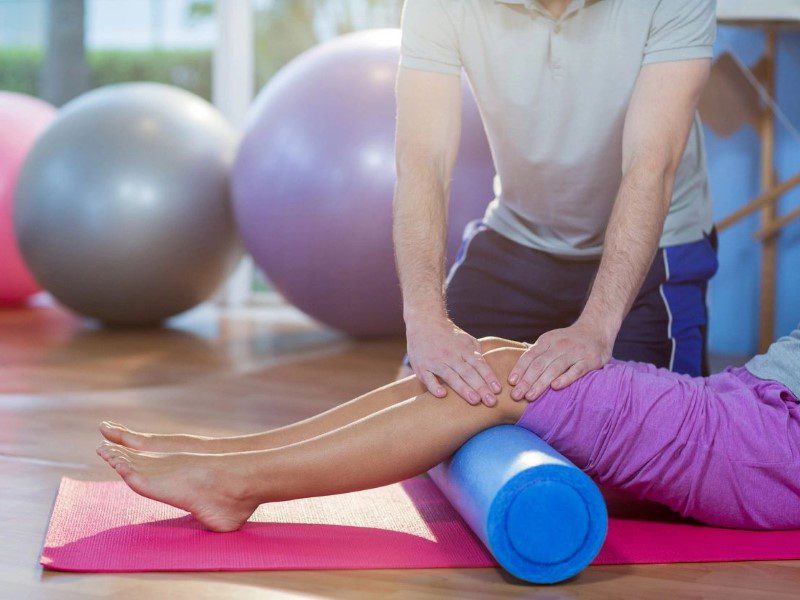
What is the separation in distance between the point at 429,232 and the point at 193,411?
0.94m

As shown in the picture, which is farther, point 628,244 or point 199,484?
point 628,244

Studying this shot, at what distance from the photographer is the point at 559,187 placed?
200 cm

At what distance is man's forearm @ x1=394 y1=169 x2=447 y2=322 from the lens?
1679mm

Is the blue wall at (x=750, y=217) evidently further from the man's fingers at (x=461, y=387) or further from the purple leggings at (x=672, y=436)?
the man's fingers at (x=461, y=387)

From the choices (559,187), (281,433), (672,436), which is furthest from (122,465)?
(559,187)

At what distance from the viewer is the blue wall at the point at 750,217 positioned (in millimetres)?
3291

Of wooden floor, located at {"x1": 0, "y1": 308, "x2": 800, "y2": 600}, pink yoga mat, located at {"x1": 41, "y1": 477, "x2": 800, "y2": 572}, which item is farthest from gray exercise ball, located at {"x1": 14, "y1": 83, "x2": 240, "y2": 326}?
pink yoga mat, located at {"x1": 41, "y1": 477, "x2": 800, "y2": 572}

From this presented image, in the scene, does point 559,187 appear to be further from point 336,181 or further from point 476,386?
point 336,181

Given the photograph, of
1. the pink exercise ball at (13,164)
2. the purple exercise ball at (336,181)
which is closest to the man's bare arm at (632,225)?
the purple exercise ball at (336,181)

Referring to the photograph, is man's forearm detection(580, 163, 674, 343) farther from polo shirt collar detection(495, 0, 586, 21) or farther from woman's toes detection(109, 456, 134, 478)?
woman's toes detection(109, 456, 134, 478)

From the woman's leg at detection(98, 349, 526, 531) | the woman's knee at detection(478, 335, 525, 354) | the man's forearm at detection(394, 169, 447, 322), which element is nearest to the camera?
the woman's leg at detection(98, 349, 526, 531)

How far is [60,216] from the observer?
3658mm

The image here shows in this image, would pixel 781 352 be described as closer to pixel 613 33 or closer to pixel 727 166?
pixel 613 33

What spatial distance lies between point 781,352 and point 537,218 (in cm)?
63
